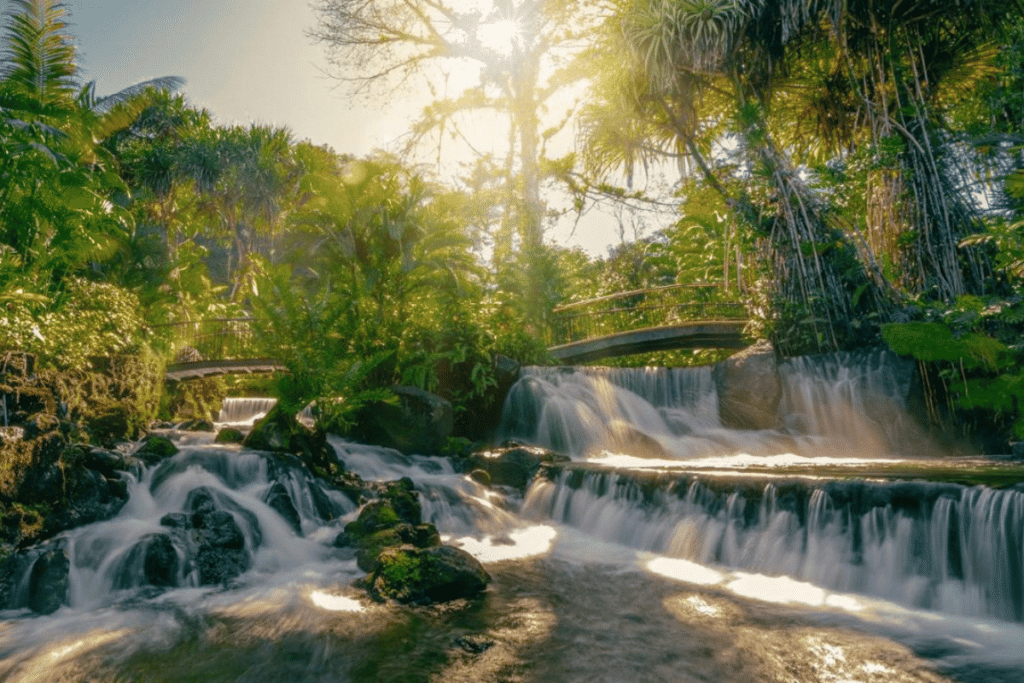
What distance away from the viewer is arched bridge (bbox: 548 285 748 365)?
14.5 meters

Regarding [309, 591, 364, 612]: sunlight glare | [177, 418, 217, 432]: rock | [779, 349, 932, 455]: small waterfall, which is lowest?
[309, 591, 364, 612]: sunlight glare

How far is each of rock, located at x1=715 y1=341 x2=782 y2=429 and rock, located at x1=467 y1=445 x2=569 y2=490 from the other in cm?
380

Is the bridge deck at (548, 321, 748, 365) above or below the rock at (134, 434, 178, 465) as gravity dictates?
above

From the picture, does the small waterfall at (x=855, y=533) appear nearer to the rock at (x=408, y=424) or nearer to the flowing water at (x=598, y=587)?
the flowing water at (x=598, y=587)

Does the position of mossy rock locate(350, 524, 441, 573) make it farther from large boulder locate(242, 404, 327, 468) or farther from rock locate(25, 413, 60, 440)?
rock locate(25, 413, 60, 440)

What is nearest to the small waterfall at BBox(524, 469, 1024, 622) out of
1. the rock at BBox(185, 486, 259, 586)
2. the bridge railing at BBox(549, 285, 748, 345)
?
the rock at BBox(185, 486, 259, 586)

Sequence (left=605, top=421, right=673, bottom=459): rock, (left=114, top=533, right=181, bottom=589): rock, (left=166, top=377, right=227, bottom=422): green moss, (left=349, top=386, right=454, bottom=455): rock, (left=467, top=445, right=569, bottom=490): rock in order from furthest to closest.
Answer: (left=166, top=377, right=227, bottom=422): green moss
(left=605, top=421, right=673, bottom=459): rock
(left=349, top=386, right=454, bottom=455): rock
(left=467, top=445, right=569, bottom=490): rock
(left=114, top=533, right=181, bottom=589): rock

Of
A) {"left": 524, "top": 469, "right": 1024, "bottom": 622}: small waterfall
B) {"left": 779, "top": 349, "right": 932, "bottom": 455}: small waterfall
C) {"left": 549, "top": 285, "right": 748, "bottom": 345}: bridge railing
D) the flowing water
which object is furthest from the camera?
{"left": 549, "top": 285, "right": 748, "bottom": 345}: bridge railing

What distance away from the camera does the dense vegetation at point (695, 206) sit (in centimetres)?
884

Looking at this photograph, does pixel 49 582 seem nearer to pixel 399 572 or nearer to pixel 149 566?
pixel 149 566

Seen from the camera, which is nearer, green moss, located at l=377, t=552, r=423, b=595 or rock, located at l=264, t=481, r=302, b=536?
green moss, located at l=377, t=552, r=423, b=595

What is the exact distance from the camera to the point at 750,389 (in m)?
11.8

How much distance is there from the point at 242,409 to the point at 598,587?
14.2 meters

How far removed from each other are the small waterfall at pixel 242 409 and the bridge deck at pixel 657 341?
810cm
